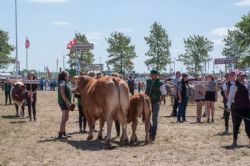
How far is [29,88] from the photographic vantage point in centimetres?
1962

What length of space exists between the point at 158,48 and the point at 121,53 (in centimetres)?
673

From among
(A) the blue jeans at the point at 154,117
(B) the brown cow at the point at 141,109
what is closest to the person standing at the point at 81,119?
(A) the blue jeans at the point at 154,117

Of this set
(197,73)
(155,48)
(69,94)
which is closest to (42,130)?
(69,94)

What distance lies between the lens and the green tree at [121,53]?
7281 centimetres

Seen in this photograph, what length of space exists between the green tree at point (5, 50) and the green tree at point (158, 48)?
24205mm

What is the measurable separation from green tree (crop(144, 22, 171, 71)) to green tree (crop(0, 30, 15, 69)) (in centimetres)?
Result: 2421

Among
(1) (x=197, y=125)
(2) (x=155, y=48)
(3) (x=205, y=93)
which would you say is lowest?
(1) (x=197, y=125)

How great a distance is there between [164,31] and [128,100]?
59.1 meters

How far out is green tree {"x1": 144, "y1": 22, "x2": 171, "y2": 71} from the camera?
227 feet

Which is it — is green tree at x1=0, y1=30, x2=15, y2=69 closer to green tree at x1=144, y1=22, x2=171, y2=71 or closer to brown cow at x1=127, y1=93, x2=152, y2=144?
green tree at x1=144, y1=22, x2=171, y2=71

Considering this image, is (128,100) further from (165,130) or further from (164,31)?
(164,31)

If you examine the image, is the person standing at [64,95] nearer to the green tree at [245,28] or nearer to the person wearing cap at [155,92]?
the person wearing cap at [155,92]

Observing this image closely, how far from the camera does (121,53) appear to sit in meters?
73.4

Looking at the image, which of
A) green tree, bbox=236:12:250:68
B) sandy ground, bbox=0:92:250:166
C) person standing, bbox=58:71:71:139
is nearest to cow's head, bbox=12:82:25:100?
sandy ground, bbox=0:92:250:166
